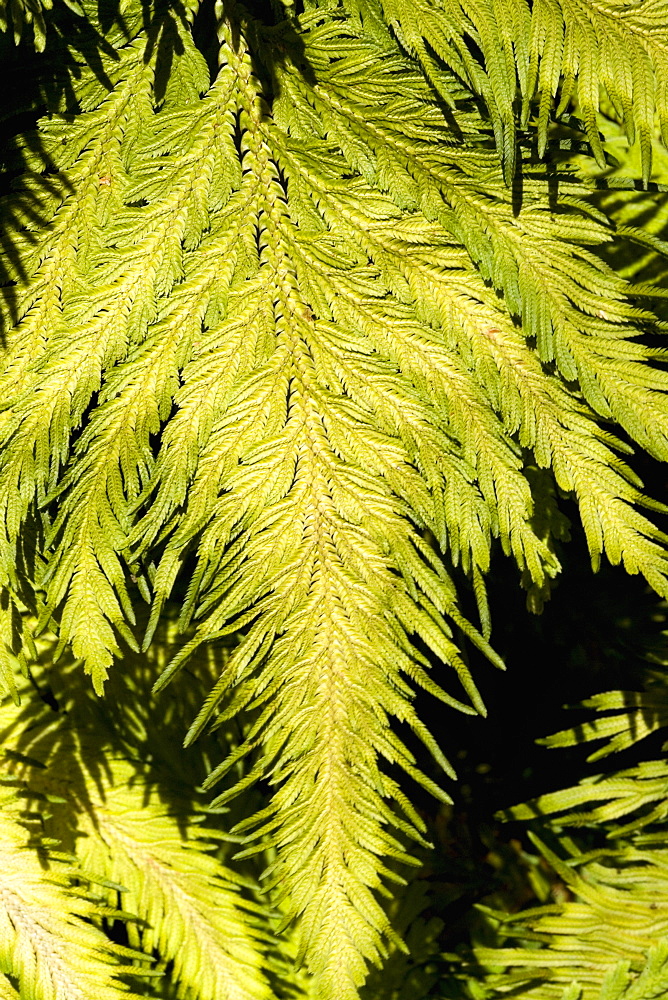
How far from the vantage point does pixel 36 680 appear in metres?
1.25

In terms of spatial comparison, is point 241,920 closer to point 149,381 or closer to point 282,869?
point 282,869

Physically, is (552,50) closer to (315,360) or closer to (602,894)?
(315,360)

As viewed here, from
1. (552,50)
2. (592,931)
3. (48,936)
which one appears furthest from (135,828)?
(552,50)

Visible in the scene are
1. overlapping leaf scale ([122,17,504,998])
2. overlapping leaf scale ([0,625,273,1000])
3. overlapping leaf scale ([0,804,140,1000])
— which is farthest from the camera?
overlapping leaf scale ([0,625,273,1000])

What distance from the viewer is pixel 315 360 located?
0.85 m

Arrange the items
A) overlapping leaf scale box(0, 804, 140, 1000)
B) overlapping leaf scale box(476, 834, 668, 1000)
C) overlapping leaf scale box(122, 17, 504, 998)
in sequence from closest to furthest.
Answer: overlapping leaf scale box(122, 17, 504, 998), overlapping leaf scale box(0, 804, 140, 1000), overlapping leaf scale box(476, 834, 668, 1000)

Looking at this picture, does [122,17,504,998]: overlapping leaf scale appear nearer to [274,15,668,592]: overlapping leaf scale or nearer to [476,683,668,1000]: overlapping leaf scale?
[274,15,668,592]: overlapping leaf scale

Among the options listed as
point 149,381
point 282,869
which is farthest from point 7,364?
point 282,869

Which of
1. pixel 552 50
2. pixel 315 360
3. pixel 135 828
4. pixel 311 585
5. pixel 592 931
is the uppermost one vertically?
pixel 552 50

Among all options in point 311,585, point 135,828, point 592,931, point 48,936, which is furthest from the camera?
point 592,931

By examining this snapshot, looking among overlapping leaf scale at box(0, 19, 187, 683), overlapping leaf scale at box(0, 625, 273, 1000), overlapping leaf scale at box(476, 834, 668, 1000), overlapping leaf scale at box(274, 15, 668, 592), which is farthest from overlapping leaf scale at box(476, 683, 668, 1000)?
overlapping leaf scale at box(0, 19, 187, 683)

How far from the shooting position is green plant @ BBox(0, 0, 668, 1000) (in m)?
0.79

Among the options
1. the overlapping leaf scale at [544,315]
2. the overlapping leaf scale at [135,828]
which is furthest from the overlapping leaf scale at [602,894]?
the overlapping leaf scale at [544,315]

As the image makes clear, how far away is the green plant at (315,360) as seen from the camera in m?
0.79
